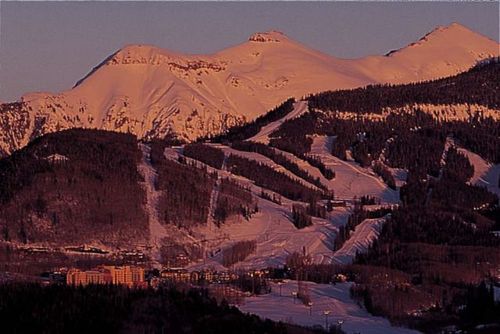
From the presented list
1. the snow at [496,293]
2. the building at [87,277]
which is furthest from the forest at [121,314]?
the snow at [496,293]

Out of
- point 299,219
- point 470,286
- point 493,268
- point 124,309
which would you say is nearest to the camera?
point 124,309

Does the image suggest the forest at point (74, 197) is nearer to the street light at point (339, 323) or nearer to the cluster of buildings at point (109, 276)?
the cluster of buildings at point (109, 276)

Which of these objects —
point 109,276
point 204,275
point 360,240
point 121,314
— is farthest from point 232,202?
point 121,314

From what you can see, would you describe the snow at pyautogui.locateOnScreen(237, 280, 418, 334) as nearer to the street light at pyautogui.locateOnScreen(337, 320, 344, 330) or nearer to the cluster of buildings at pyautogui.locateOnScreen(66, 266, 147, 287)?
the street light at pyautogui.locateOnScreen(337, 320, 344, 330)

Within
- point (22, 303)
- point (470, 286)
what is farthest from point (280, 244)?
point (22, 303)

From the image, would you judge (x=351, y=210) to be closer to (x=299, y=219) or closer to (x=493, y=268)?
(x=299, y=219)

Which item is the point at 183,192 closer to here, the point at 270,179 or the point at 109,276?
the point at 270,179
